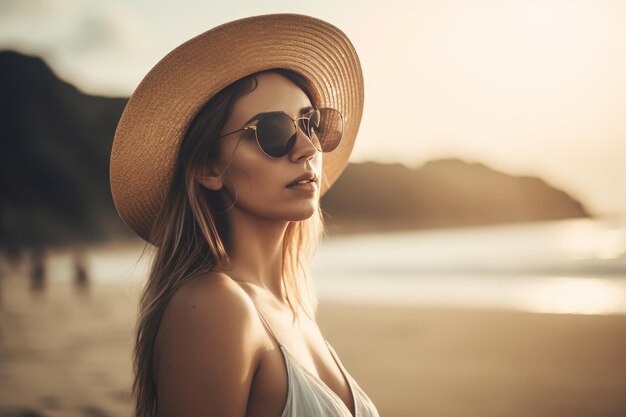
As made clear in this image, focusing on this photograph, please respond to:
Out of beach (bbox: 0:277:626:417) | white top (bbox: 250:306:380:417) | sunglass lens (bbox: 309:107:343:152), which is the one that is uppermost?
sunglass lens (bbox: 309:107:343:152)

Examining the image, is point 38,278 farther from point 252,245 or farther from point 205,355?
point 205,355

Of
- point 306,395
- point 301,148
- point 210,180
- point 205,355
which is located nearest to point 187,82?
point 210,180

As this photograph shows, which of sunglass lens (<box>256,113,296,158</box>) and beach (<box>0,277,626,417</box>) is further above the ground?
sunglass lens (<box>256,113,296,158</box>)

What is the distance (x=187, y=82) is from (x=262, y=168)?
0.38m

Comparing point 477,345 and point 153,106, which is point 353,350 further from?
point 153,106

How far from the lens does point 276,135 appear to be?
6.34 ft

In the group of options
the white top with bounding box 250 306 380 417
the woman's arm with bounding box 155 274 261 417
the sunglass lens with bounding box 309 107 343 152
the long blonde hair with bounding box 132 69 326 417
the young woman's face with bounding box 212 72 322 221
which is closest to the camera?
the woman's arm with bounding box 155 274 261 417

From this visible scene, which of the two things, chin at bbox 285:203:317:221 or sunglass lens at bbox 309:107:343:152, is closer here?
chin at bbox 285:203:317:221

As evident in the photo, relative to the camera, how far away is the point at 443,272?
607 inches

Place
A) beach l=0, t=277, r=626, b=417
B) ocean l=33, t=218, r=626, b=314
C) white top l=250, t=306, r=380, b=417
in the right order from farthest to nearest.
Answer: ocean l=33, t=218, r=626, b=314 → beach l=0, t=277, r=626, b=417 → white top l=250, t=306, r=380, b=417

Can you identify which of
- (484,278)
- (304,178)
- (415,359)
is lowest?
(415,359)

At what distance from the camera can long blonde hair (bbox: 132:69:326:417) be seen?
184 cm

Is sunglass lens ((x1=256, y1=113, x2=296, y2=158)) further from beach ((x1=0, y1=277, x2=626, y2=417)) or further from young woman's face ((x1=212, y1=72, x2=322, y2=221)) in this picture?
beach ((x1=0, y1=277, x2=626, y2=417))

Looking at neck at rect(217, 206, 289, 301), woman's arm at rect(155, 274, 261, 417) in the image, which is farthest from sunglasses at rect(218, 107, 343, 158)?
woman's arm at rect(155, 274, 261, 417)
